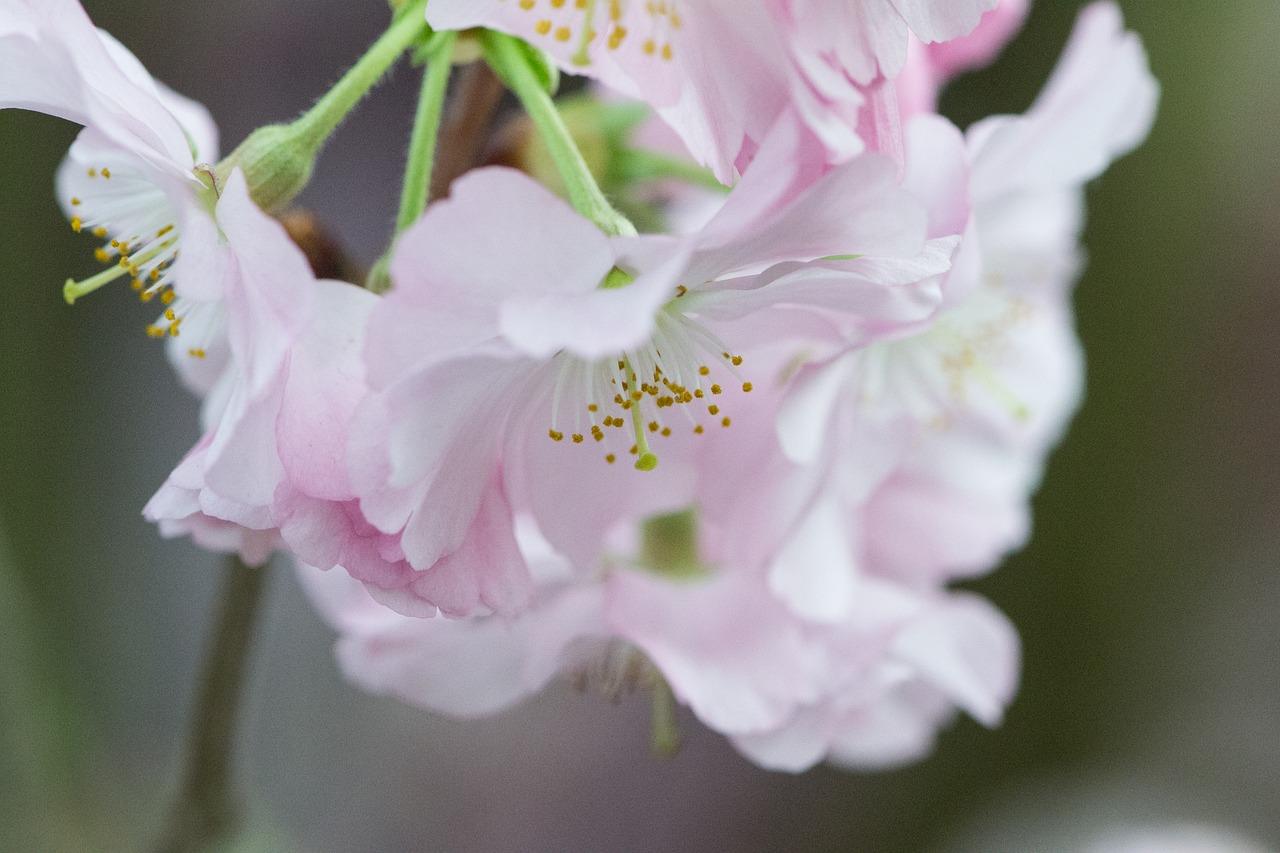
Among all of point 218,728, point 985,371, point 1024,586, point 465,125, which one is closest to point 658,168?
point 465,125

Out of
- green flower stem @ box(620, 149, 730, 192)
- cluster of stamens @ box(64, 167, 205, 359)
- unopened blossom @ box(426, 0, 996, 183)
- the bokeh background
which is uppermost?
unopened blossom @ box(426, 0, 996, 183)

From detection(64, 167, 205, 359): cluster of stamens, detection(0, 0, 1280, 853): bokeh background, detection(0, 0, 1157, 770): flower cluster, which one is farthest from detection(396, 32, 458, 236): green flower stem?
detection(0, 0, 1280, 853): bokeh background

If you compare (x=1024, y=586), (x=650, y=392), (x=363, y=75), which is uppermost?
(x=363, y=75)

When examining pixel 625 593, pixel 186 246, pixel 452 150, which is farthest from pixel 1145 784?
pixel 186 246

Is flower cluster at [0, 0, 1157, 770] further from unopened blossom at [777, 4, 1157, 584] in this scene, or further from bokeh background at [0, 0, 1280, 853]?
bokeh background at [0, 0, 1280, 853]

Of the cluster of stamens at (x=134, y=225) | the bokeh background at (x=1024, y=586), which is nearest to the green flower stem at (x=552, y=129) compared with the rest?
the cluster of stamens at (x=134, y=225)

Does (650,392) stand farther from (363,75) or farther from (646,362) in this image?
(363,75)
